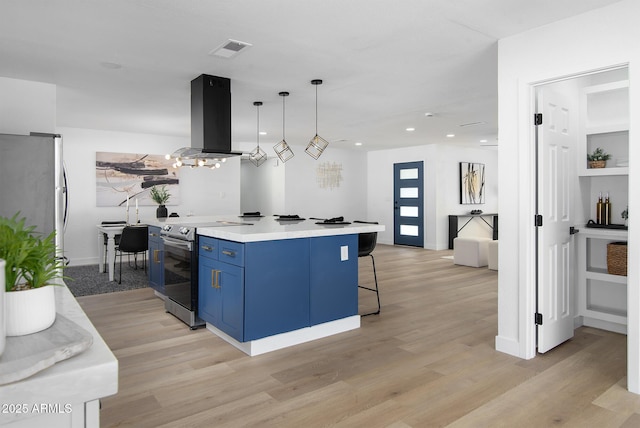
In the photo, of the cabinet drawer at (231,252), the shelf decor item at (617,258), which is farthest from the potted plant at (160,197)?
the shelf decor item at (617,258)

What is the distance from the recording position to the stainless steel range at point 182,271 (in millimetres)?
3812

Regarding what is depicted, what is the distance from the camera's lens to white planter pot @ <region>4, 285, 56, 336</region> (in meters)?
0.88

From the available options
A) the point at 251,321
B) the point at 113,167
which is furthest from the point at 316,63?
the point at 113,167

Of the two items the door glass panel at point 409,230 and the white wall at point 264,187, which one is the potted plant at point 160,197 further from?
the door glass panel at point 409,230

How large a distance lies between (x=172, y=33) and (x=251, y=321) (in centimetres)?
219

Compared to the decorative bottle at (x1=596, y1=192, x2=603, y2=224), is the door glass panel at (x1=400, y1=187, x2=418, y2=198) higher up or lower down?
higher up

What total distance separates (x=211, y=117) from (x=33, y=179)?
5.38 ft

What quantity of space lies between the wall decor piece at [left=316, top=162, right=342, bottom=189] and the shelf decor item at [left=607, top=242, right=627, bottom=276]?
6.92 metres

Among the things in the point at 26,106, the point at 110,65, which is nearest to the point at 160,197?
the point at 26,106

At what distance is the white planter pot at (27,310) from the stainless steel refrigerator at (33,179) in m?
3.19

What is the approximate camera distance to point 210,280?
142 inches

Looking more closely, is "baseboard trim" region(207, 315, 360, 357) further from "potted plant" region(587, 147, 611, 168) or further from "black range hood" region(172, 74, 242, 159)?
"potted plant" region(587, 147, 611, 168)

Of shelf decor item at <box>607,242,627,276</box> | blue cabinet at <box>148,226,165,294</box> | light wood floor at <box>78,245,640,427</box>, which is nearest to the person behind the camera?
light wood floor at <box>78,245,640,427</box>

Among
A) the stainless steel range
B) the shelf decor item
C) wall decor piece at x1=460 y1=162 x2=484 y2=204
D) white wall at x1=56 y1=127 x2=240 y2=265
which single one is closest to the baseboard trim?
the stainless steel range
